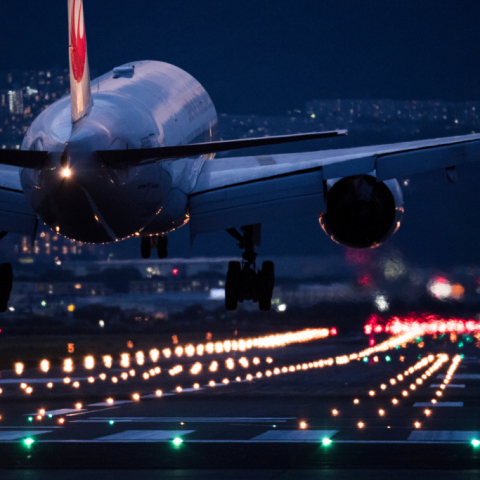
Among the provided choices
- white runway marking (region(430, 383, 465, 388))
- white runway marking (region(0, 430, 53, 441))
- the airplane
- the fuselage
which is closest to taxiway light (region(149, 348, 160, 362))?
white runway marking (region(430, 383, 465, 388))

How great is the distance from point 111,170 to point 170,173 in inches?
132

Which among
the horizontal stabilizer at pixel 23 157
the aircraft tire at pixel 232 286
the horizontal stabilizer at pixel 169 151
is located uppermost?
the aircraft tire at pixel 232 286

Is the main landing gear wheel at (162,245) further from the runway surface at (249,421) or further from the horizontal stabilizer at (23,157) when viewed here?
the horizontal stabilizer at (23,157)

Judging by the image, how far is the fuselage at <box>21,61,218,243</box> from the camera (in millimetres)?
19391

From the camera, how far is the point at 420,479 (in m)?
14.9

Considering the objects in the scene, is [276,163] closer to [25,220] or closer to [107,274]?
[25,220]

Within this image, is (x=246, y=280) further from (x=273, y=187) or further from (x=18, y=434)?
(x=18, y=434)

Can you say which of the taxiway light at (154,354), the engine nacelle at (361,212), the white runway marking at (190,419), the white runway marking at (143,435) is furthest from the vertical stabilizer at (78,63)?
the taxiway light at (154,354)

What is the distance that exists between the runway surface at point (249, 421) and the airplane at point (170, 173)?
149 inches

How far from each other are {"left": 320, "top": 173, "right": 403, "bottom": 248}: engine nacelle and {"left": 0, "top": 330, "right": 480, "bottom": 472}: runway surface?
431 cm

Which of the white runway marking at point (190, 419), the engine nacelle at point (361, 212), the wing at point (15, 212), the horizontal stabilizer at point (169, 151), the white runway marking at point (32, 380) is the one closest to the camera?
the horizontal stabilizer at point (169, 151)

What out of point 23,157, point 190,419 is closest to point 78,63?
point 23,157

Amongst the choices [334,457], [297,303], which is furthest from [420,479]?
[297,303]

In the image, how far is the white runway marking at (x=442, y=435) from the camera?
19.9m
